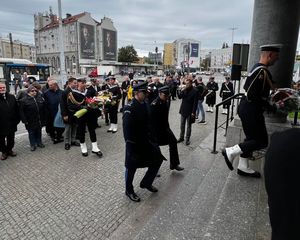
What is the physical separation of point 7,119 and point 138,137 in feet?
12.9

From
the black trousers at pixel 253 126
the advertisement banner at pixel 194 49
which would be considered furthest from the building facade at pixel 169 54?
the black trousers at pixel 253 126

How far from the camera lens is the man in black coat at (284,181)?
1043 millimetres

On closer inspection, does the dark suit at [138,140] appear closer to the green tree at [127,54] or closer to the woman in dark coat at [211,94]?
the woman in dark coat at [211,94]

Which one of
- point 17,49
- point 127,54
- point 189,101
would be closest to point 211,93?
point 189,101

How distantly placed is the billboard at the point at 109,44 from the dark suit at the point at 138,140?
3449 inches

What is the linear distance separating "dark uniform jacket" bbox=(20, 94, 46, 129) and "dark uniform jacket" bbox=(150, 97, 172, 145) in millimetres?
3705

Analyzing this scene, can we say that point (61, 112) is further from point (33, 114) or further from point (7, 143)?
point (7, 143)

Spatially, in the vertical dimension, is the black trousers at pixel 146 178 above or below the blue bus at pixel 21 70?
below

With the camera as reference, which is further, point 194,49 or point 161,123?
point 194,49

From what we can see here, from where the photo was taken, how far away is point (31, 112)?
6.36 meters

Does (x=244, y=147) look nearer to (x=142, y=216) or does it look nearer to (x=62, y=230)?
(x=142, y=216)

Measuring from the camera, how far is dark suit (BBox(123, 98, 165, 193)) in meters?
3.60

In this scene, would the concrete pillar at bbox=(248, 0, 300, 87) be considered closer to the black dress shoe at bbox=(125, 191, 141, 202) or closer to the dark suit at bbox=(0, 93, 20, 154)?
the black dress shoe at bbox=(125, 191, 141, 202)

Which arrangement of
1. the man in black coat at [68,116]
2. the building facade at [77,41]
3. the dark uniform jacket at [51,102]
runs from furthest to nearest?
the building facade at [77,41], the dark uniform jacket at [51,102], the man in black coat at [68,116]
